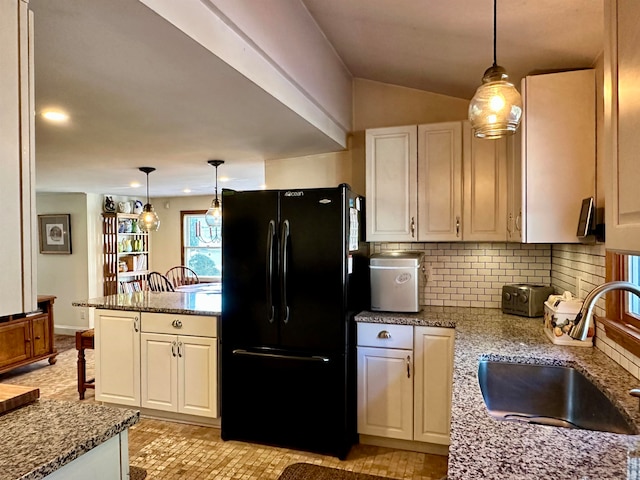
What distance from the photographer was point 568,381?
5.44 feet

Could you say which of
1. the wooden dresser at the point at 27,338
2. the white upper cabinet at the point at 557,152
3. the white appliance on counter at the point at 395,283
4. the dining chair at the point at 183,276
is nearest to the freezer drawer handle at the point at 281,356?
the white appliance on counter at the point at 395,283

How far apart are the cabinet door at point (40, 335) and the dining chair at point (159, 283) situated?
1.31 m

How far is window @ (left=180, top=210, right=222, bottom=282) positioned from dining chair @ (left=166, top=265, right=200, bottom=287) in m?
0.20

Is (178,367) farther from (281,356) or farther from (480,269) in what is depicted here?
(480,269)

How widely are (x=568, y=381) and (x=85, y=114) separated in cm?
270

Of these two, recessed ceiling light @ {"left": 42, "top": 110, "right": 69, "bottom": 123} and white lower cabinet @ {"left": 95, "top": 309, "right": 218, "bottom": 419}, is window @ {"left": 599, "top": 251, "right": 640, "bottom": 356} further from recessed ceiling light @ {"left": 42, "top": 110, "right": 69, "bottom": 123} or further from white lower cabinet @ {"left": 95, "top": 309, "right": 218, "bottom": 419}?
recessed ceiling light @ {"left": 42, "top": 110, "right": 69, "bottom": 123}

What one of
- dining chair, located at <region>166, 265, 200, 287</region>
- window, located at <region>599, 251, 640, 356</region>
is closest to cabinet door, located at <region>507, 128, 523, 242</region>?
window, located at <region>599, 251, 640, 356</region>

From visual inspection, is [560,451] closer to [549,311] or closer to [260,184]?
[549,311]

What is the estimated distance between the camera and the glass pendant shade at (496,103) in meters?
1.47

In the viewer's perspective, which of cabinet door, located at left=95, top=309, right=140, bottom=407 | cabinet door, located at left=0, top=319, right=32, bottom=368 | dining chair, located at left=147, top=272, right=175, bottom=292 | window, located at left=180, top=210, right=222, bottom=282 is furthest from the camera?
window, located at left=180, top=210, right=222, bottom=282

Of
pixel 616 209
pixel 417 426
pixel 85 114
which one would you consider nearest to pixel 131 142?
pixel 85 114

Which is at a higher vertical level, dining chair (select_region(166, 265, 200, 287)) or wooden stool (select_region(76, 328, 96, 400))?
dining chair (select_region(166, 265, 200, 287))

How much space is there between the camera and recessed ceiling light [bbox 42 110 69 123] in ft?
7.37

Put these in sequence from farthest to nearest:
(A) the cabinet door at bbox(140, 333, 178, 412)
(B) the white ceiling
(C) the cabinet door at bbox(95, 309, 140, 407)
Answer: (C) the cabinet door at bbox(95, 309, 140, 407)
(A) the cabinet door at bbox(140, 333, 178, 412)
(B) the white ceiling
